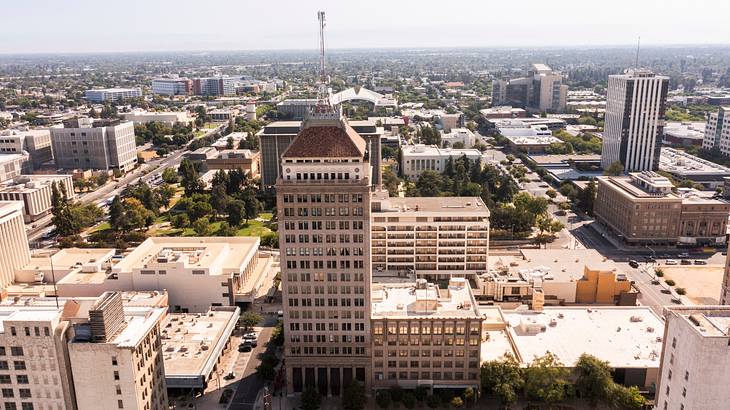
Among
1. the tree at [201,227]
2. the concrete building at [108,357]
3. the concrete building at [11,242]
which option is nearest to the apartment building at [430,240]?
the tree at [201,227]

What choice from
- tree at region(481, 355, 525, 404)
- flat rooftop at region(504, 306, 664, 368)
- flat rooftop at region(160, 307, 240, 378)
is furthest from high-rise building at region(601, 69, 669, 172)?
flat rooftop at region(160, 307, 240, 378)

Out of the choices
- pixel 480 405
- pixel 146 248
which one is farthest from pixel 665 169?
pixel 146 248

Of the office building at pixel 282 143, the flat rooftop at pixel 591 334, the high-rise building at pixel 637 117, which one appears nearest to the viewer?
the flat rooftop at pixel 591 334

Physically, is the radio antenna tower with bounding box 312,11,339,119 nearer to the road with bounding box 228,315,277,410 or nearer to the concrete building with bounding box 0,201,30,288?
the road with bounding box 228,315,277,410

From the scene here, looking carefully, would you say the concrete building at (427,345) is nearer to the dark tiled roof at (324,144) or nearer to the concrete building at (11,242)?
the dark tiled roof at (324,144)

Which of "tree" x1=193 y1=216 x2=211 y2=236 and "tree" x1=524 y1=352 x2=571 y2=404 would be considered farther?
"tree" x1=193 y1=216 x2=211 y2=236

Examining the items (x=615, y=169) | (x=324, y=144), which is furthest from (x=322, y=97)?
(x=615, y=169)
